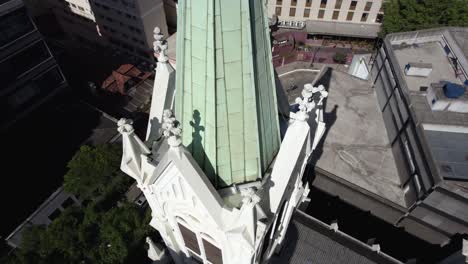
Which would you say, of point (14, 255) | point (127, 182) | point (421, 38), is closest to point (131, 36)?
point (127, 182)

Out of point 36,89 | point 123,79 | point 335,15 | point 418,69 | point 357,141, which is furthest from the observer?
point 335,15

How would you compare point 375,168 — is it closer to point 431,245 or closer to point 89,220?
point 431,245

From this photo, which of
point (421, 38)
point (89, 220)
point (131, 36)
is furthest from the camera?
point (131, 36)

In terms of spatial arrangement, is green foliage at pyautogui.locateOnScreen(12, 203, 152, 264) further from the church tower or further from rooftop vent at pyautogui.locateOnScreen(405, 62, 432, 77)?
rooftop vent at pyautogui.locateOnScreen(405, 62, 432, 77)

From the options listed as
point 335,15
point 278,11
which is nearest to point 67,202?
point 278,11

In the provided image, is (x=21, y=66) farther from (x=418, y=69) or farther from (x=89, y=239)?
(x=418, y=69)

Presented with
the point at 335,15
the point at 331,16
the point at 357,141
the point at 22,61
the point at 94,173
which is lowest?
the point at 94,173
